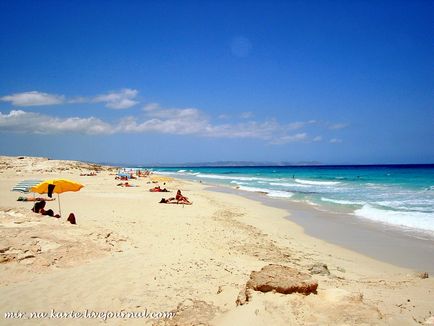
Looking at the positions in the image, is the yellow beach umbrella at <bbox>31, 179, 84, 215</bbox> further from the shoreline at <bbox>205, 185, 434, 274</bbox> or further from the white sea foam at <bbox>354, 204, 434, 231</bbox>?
the white sea foam at <bbox>354, 204, 434, 231</bbox>

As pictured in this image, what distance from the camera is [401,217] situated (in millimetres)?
14570

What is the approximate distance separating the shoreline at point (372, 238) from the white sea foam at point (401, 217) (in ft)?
2.33

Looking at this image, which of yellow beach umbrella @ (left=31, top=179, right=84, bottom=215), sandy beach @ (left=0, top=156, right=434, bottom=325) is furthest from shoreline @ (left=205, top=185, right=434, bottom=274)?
yellow beach umbrella @ (left=31, top=179, right=84, bottom=215)

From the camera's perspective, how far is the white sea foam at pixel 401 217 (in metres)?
13.0

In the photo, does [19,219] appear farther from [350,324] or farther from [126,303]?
[350,324]

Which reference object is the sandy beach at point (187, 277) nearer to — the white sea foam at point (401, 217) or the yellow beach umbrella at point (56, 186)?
the yellow beach umbrella at point (56, 186)

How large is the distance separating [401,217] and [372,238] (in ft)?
14.4

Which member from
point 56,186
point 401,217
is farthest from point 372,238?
point 56,186

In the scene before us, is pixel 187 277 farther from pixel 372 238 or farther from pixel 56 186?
pixel 372 238

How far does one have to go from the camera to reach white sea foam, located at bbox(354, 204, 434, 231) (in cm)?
1298

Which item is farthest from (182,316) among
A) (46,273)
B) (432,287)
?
(432,287)

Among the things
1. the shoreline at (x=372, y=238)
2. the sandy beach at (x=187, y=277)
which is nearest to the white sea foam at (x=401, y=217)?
the shoreline at (x=372, y=238)

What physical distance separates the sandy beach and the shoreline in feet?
2.07

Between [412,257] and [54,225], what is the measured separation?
949 centimetres
